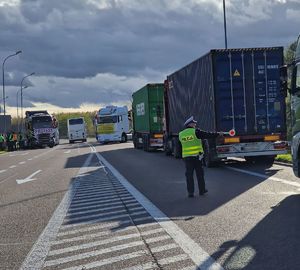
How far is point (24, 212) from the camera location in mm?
10805

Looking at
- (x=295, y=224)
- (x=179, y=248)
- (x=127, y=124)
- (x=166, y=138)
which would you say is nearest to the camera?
(x=179, y=248)

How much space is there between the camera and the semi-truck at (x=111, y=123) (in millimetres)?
54625

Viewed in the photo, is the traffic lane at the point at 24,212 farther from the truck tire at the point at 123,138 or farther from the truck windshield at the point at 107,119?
the truck tire at the point at 123,138

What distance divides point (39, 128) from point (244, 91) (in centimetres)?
4008

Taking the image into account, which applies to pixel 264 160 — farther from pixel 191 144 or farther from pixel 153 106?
pixel 153 106

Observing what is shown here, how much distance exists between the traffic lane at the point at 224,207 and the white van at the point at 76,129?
2109 inches

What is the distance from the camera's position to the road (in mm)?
6457

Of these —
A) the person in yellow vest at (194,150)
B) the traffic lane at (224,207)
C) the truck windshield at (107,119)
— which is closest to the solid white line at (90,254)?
the traffic lane at (224,207)

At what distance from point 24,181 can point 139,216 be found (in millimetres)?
9210

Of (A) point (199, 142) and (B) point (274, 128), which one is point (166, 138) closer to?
(B) point (274, 128)

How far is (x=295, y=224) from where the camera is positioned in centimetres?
816

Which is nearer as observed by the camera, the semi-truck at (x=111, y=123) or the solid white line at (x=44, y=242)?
the solid white line at (x=44, y=242)

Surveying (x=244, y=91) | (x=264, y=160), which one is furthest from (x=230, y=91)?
(x=264, y=160)

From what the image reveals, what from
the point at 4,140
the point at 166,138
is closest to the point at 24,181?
the point at 166,138
